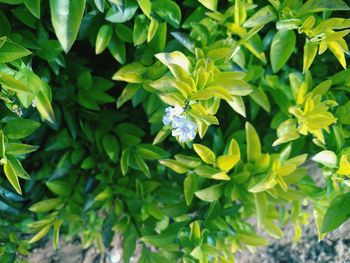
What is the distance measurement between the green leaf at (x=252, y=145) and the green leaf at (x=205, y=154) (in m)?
0.10

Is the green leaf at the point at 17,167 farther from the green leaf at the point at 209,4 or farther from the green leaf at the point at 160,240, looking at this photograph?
the green leaf at the point at 209,4

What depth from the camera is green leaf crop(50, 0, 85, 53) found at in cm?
100

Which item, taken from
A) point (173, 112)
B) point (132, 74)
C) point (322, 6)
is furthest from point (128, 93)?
point (322, 6)

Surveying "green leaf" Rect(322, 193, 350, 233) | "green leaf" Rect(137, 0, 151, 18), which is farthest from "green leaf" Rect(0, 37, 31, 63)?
"green leaf" Rect(322, 193, 350, 233)

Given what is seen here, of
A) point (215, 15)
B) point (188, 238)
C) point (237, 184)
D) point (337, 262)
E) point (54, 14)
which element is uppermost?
point (54, 14)

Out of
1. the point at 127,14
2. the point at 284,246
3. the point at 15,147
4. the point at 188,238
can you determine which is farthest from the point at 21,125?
the point at 284,246

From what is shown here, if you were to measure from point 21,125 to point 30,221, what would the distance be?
16.9 inches

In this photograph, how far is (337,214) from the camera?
1.27 meters

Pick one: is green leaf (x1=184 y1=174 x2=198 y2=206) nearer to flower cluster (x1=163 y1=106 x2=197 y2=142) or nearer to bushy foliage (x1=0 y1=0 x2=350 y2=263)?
bushy foliage (x1=0 y1=0 x2=350 y2=263)

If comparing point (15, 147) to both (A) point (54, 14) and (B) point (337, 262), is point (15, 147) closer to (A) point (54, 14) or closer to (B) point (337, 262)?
(A) point (54, 14)

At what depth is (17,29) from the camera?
136 centimetres

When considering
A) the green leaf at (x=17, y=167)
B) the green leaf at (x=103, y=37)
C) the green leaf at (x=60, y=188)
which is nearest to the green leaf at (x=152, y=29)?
the green leaf at (x=103, y=37)

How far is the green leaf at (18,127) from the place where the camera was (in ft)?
4.17

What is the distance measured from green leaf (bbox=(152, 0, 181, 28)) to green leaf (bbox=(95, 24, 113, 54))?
130 mm
